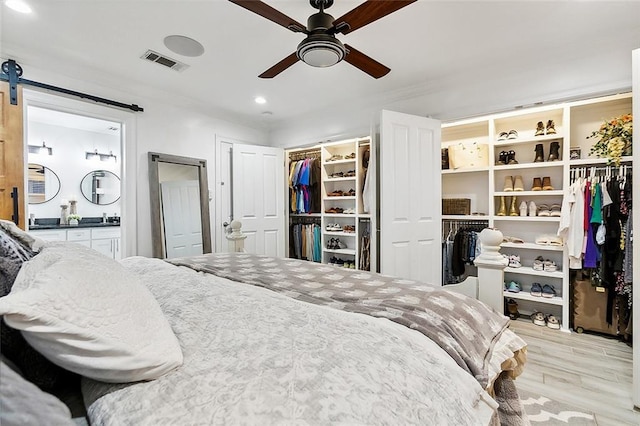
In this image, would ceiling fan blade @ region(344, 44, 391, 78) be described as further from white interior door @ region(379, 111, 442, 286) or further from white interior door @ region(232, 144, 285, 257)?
white interior door @ region(232, 144, 285, 257)

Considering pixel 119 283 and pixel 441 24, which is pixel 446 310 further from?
pixel 441 24

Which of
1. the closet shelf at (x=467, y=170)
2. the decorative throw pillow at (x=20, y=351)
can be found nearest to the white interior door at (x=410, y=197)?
the closet shelf at (x=467, y=170)

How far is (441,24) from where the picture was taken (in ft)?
7.29

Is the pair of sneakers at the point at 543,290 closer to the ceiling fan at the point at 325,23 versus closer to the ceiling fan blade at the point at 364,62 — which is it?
the ceiling fan blade at the point at 364,62

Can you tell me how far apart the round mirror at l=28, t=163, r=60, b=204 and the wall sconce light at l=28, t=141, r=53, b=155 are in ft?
0.68

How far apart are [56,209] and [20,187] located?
296 centimetres

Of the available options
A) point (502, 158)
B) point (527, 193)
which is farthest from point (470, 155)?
point (527, 193)

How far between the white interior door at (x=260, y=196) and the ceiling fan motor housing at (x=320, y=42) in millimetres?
2620

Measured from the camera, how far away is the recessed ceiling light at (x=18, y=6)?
77.2 inches

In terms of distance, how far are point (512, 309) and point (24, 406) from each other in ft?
13.0

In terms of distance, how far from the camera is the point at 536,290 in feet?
10.6

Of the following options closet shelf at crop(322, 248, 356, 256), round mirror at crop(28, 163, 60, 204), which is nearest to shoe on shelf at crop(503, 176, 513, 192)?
closet shelf at crop(322, 248, 356, 256)

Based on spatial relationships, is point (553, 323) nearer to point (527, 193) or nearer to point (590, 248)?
point (590, 248)

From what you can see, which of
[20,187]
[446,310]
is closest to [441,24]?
[446,310]
